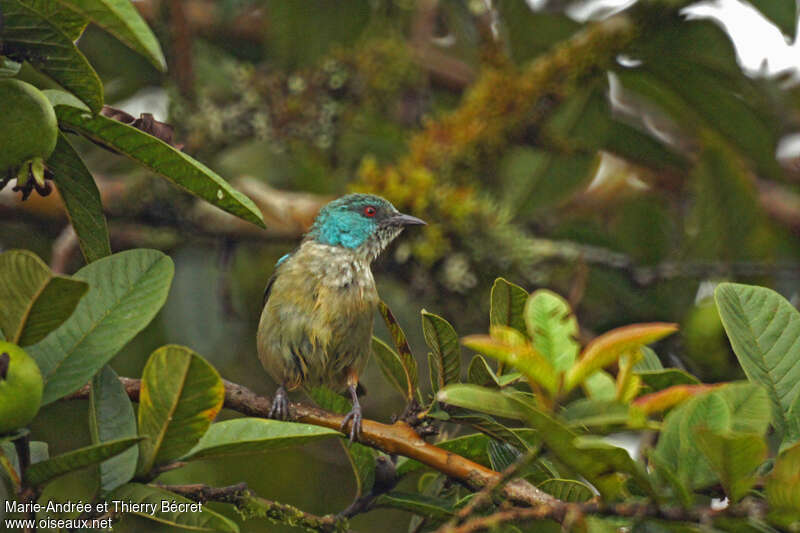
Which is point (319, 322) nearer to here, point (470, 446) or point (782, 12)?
point (470, 446)

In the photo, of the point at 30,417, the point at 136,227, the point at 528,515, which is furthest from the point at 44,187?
the point at 136,227

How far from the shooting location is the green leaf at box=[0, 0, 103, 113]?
1.58m

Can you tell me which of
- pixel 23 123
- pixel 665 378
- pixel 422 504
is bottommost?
pixel 422 504

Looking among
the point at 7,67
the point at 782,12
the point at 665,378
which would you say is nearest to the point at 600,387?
the point at 665,378

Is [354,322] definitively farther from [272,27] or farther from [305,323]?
[272,27]

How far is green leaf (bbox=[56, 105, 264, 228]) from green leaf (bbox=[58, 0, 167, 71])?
0.15 metres

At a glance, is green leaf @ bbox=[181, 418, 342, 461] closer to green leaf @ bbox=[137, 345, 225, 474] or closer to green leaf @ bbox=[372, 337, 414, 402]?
green leaf @ bbox=[137, 345, 225, 474]

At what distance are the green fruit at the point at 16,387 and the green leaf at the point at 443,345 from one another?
0.71m

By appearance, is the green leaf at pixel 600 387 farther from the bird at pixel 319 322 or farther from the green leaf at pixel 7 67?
the bird at pixel 319 322

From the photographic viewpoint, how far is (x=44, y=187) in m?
1.61

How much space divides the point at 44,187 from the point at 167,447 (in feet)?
1.70

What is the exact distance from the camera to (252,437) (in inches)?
62.7

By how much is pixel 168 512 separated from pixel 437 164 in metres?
3.01

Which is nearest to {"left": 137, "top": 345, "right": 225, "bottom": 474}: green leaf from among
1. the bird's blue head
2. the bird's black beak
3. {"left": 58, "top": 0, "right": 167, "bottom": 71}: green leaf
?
{"left": 58, "top": 0, "right": 167, "bottom": 71}: green leaf
